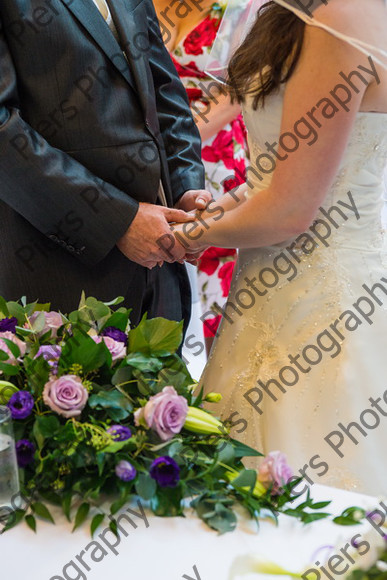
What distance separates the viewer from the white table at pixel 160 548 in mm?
894

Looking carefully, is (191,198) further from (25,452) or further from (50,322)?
(25,452)

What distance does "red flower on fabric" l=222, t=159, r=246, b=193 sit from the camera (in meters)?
3.01

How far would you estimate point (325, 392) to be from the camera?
1.62 metres

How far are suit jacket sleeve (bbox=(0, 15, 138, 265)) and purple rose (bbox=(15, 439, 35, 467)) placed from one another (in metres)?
0.83

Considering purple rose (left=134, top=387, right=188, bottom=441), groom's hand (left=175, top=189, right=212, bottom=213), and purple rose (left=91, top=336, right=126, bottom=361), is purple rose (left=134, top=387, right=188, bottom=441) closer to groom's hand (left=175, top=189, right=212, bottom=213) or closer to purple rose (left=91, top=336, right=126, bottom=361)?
purple rose (left=91, top=336, right=126, bottom=361)

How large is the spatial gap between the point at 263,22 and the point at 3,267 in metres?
0.86

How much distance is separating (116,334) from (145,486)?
0.26 m

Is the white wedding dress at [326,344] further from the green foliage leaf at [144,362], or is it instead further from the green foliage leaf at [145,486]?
the green foliage leaf at [145,486]

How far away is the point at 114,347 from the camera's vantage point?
113cm

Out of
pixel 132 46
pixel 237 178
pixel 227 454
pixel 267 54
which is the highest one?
pixel 267 54

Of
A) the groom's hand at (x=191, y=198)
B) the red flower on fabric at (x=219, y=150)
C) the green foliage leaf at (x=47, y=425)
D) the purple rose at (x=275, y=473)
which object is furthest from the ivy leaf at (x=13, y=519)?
the red flower on fabric at (x=219, y=150)

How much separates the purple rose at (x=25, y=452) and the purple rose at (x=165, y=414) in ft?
0.49

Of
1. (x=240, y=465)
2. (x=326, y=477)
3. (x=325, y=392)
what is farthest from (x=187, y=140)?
(x=240, y=465)

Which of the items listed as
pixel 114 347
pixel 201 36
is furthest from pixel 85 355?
pixel 201 36
